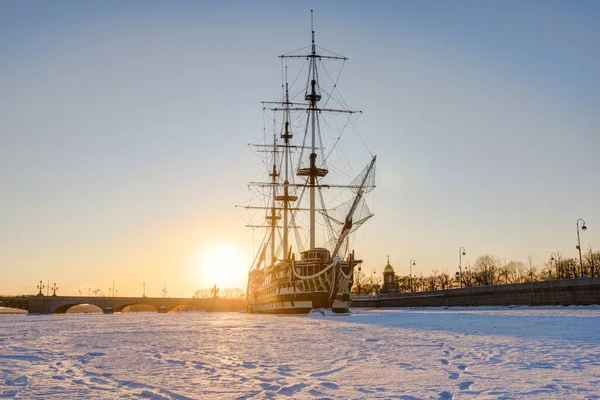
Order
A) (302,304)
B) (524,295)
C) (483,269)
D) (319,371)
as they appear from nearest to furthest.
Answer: (319,371) < (524,295) < (302,304) < (483,269)

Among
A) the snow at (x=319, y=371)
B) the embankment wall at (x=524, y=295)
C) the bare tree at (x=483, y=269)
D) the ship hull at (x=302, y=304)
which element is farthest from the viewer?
the bare tree at (x=483, y=269)

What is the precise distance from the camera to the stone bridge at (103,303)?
139000mm

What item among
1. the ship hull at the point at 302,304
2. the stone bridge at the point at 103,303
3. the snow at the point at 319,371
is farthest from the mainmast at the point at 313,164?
the stone bridge at the point at 103,303

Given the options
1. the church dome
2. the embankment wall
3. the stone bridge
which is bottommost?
the stone bridge

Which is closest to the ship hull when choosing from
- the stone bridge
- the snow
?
the snow

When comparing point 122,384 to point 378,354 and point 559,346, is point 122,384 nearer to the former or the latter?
point 378,354

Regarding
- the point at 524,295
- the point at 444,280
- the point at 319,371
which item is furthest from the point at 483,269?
the point at 319,371

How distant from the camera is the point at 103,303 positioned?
15312 cm

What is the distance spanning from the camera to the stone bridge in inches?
5472

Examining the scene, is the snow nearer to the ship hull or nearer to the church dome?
the ship hull

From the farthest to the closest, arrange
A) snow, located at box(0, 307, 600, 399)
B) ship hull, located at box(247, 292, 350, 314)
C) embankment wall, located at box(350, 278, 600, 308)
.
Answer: ship hull, located at box(247, 292, 350, 314), embankment wall, located at box(350, 278, 600, 308), snow, located at box(0, 307, 600, 399)

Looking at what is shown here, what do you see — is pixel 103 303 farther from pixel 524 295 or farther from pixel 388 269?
pixel 524 295

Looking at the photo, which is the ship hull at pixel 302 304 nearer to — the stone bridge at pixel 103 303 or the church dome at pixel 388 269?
the church dome at pixel 388 269

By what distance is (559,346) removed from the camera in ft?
49.6
